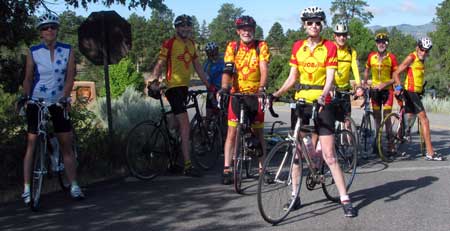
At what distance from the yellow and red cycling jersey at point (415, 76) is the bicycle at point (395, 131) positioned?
0.18m

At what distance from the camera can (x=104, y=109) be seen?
1191 cm

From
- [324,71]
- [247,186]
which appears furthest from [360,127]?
[324,71]

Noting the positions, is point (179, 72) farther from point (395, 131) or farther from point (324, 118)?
point (395, 131)

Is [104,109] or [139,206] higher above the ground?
[104,109]

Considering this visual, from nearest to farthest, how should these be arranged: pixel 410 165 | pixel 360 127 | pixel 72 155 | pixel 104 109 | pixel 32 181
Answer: pixel 32 181 → pixel 72 155 → pixel 410 165 → pixel 360 127 → pixel 104 109

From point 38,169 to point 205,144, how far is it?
9.38 ft

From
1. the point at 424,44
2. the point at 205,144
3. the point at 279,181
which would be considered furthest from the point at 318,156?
the point at 424,44

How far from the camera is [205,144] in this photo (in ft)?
28.9

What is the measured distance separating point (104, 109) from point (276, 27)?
82743mm

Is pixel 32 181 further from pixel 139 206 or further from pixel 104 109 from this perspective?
pixel 104 109

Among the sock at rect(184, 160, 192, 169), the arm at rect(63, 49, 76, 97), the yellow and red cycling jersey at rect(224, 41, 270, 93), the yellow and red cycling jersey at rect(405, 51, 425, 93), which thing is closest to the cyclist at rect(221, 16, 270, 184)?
the yellow and red cycling jersey at rect(224, 41, 270, 93)

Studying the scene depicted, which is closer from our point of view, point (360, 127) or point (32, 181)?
point (32, 181)

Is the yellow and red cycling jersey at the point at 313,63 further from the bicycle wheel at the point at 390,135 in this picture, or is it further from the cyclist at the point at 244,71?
the bicycle wheel at the point at 390,135

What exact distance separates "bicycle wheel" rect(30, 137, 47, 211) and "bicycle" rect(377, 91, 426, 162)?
5.49 meters
